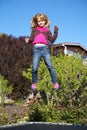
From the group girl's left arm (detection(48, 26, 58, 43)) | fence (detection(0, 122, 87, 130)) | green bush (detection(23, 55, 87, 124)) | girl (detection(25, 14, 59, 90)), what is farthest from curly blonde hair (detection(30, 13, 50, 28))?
green bush (detection(23, 55, 87, 124))

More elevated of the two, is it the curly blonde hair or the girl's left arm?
the curly blonde hair

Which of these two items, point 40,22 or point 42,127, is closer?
point 40,22

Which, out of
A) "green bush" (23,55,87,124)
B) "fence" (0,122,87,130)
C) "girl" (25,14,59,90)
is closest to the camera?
"fence" (0,122,87,130)

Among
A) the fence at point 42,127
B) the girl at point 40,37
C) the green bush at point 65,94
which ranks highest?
the girl at point 40,37

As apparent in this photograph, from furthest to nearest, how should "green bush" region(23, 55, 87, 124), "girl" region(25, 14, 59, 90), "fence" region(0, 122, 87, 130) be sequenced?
"green bush" region(23, 55, 87, 124), "girl" region(25, 14, 59, 90), "fence" region(0, 122, 87, 130)

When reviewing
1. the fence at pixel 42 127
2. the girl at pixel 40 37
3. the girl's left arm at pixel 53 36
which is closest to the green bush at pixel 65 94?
the fence at pixel 42 127

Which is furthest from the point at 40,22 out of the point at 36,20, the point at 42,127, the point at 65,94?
the point at 65,94

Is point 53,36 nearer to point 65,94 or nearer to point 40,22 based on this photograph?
point 40,22

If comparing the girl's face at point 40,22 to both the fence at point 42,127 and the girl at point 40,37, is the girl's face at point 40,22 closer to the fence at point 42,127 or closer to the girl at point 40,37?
the girl at point 40,37

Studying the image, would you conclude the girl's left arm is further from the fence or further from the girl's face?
the fence

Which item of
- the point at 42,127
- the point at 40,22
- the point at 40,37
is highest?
the point at 40,22

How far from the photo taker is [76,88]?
14.0 metres

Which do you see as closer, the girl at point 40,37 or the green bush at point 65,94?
the girl at point 40,37

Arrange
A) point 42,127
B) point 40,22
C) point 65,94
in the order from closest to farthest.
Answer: point 40,22 < point 42,127 < point 65,94
